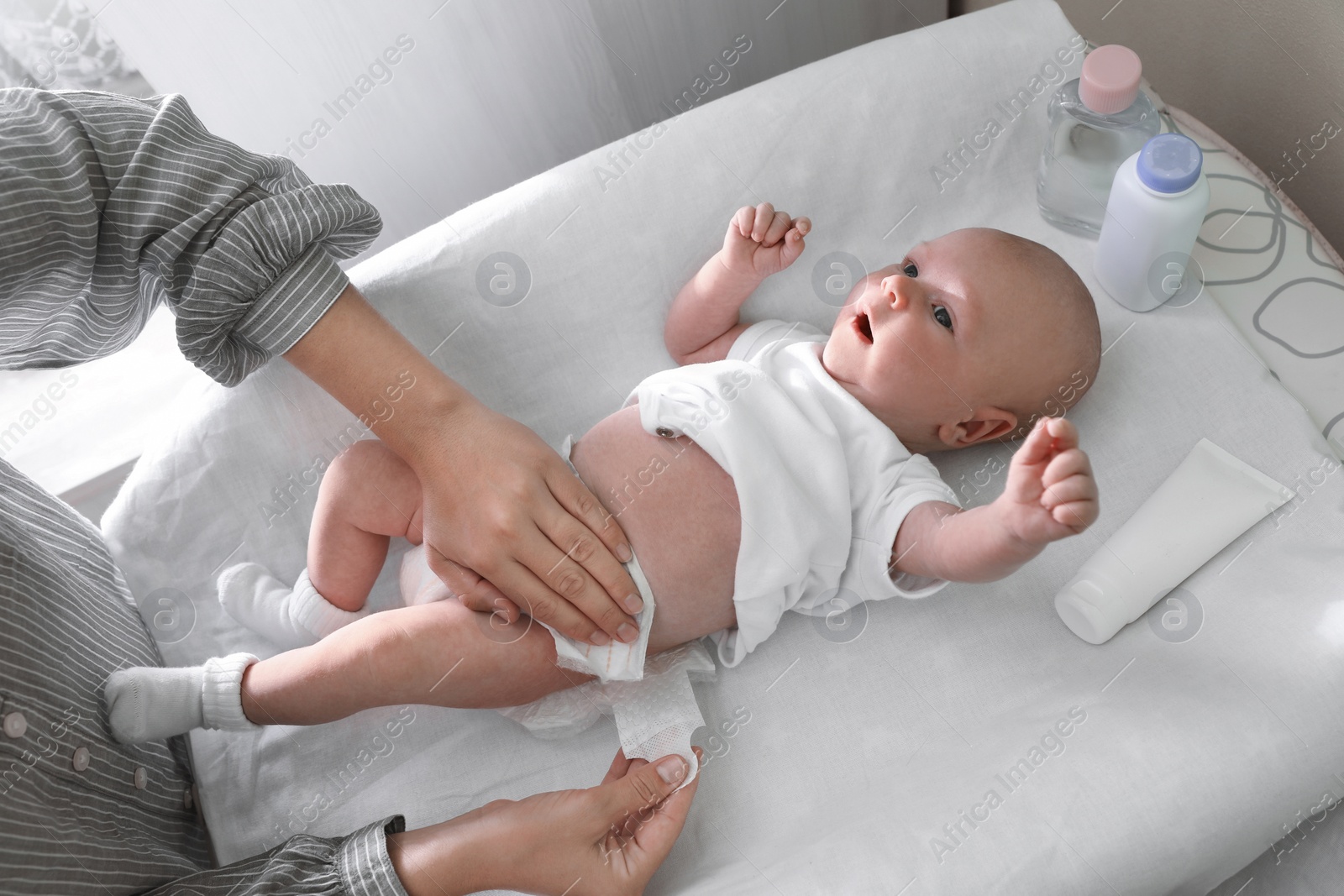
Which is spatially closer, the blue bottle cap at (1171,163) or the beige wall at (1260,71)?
the blue bottle cap at (1171,163)

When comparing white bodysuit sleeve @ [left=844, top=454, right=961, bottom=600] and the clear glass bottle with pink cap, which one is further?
the clear glass bottle with pink cap

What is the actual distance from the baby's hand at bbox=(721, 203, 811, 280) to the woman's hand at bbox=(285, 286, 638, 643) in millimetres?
325

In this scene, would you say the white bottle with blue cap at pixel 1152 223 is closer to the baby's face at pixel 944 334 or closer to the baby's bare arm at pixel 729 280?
the baby's face at pixel 944 334

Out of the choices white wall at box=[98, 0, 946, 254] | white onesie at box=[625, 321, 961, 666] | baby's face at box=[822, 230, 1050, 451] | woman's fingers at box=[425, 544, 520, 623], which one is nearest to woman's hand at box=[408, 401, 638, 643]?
woman's fingers at box=[425, 544, 520, 623]

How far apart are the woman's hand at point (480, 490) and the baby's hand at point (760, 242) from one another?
1.07 feet

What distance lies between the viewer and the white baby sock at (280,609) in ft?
3.79

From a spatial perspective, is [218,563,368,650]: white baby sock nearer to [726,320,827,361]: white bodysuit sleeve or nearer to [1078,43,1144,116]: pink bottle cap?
[726,320,827,361]: white bodysuit sleeve

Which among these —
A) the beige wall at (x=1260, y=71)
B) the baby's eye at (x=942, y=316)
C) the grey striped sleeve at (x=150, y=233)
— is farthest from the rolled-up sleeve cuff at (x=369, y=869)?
the beige wall at (x=1260, y=71)

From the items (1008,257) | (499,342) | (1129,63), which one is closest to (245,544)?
(499,342)

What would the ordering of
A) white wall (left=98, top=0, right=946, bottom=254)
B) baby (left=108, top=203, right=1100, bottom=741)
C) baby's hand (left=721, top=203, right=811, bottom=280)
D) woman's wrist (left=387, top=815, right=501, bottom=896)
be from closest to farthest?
woman's wrist (left=387, top=815, right=501, bottom=896)
baby (left=108, top=203, right=1100, bottom=741)
baby's hand (left=721, top=203, right=811, bottom=280)
white wall (left=98, top=0, right=946, bottom=254)

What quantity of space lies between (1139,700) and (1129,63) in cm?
69

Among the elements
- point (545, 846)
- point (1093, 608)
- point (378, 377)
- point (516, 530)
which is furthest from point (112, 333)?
point (1093, 608)

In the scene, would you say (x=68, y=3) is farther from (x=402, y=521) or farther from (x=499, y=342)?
(x=402, y=521)

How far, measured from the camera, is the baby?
1.06 metres
